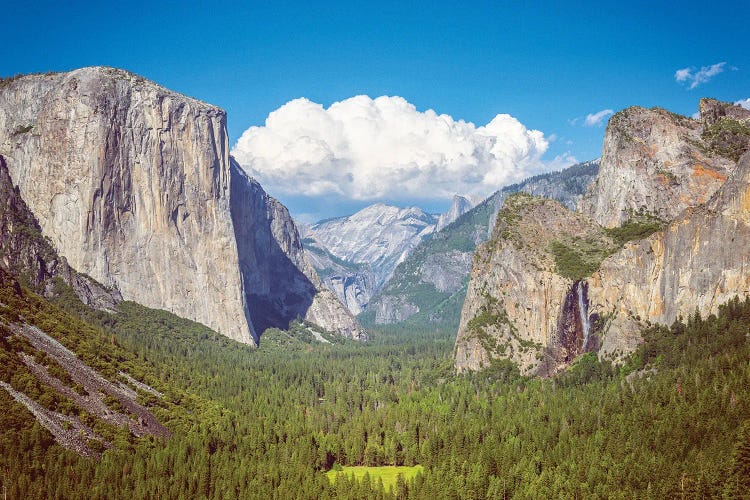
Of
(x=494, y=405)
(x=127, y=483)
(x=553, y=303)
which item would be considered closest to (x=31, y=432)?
(x=127, y=483)

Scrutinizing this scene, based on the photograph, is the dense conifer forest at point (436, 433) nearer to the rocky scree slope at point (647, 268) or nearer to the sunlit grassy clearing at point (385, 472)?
the sunlit grassy clearing at point (385, 472)

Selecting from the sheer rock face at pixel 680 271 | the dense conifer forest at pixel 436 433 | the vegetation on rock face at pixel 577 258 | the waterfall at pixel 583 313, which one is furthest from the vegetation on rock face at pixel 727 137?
the dense conifer forest at pixel 436 433

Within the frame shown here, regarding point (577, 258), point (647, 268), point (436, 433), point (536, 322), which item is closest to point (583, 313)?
point (536, 322)

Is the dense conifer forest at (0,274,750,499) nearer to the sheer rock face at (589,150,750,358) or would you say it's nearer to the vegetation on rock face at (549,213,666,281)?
the sheer rock face at (589,150,750,358)

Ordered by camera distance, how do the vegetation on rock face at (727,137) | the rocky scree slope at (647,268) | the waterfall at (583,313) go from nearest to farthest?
the rocky scree slope at (647,268) → the waterfall at (583,313) → the vegetation on rock face at (727,137)

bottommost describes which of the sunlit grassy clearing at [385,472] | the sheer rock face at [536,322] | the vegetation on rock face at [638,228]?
the sunlit grassy clearing at [385,472]

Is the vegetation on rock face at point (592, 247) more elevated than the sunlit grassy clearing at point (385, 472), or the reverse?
the vegetation on rock face at point (592, 247)

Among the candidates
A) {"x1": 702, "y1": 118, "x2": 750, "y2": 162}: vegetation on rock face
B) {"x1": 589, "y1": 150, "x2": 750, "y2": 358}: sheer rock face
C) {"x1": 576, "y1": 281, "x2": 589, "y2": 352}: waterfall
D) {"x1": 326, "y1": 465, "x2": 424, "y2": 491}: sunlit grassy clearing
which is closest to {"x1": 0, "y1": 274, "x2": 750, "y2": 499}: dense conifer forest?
{"x1": 326, "y1": 465, "x2": 424, "y2": 491}: sunlit grassy clearing

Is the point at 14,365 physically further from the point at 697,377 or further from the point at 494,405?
the point at 697,377
